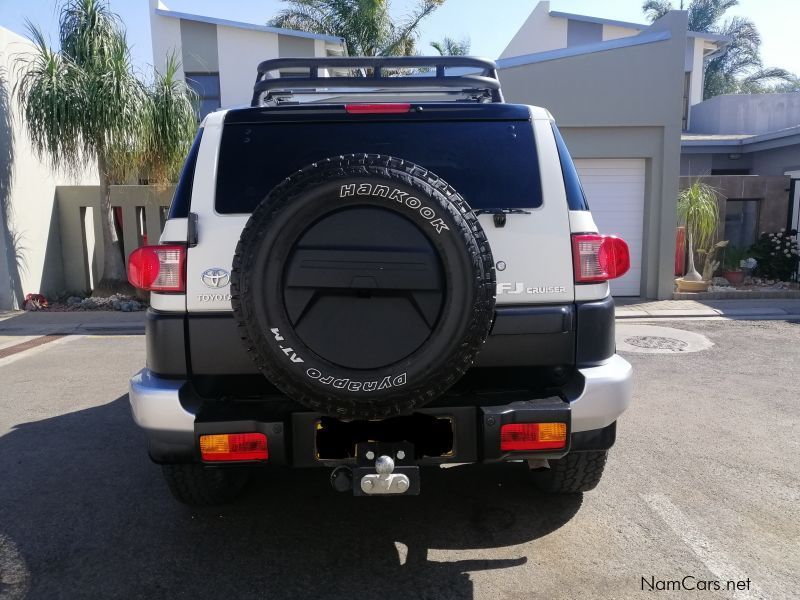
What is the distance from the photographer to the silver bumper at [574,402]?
2680 millimetres

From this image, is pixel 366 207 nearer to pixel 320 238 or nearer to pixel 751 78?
pixel 320 238

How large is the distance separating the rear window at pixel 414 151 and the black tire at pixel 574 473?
136 cm

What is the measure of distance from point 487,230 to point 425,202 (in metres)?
0.49

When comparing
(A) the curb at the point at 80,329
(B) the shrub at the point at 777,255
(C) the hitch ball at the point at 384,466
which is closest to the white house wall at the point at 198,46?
(A) the curb at the point at 80,329

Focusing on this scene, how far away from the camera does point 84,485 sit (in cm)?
396

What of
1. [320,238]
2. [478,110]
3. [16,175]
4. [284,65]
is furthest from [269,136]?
[16,175]

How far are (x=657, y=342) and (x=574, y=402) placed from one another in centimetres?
592

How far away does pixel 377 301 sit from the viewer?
2496 mm

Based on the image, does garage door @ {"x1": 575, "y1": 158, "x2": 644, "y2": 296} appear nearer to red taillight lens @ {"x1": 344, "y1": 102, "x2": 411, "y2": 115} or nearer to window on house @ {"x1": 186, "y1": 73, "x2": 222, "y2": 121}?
red taillight lens @ {"x1": 344, "y1": 102, "x2": 411, "y2": 115}

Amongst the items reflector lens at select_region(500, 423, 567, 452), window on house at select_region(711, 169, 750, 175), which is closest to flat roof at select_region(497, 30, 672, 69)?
window on house at select_region(711, 169, 750, 175)

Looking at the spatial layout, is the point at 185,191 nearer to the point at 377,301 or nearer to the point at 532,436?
the point at 377,301

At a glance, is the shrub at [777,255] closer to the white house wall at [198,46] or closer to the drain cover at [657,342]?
the drain cover at [657,342]

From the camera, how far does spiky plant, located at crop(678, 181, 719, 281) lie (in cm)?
1209

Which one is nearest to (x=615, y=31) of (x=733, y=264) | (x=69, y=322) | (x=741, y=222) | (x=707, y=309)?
(x=741, y=222)
